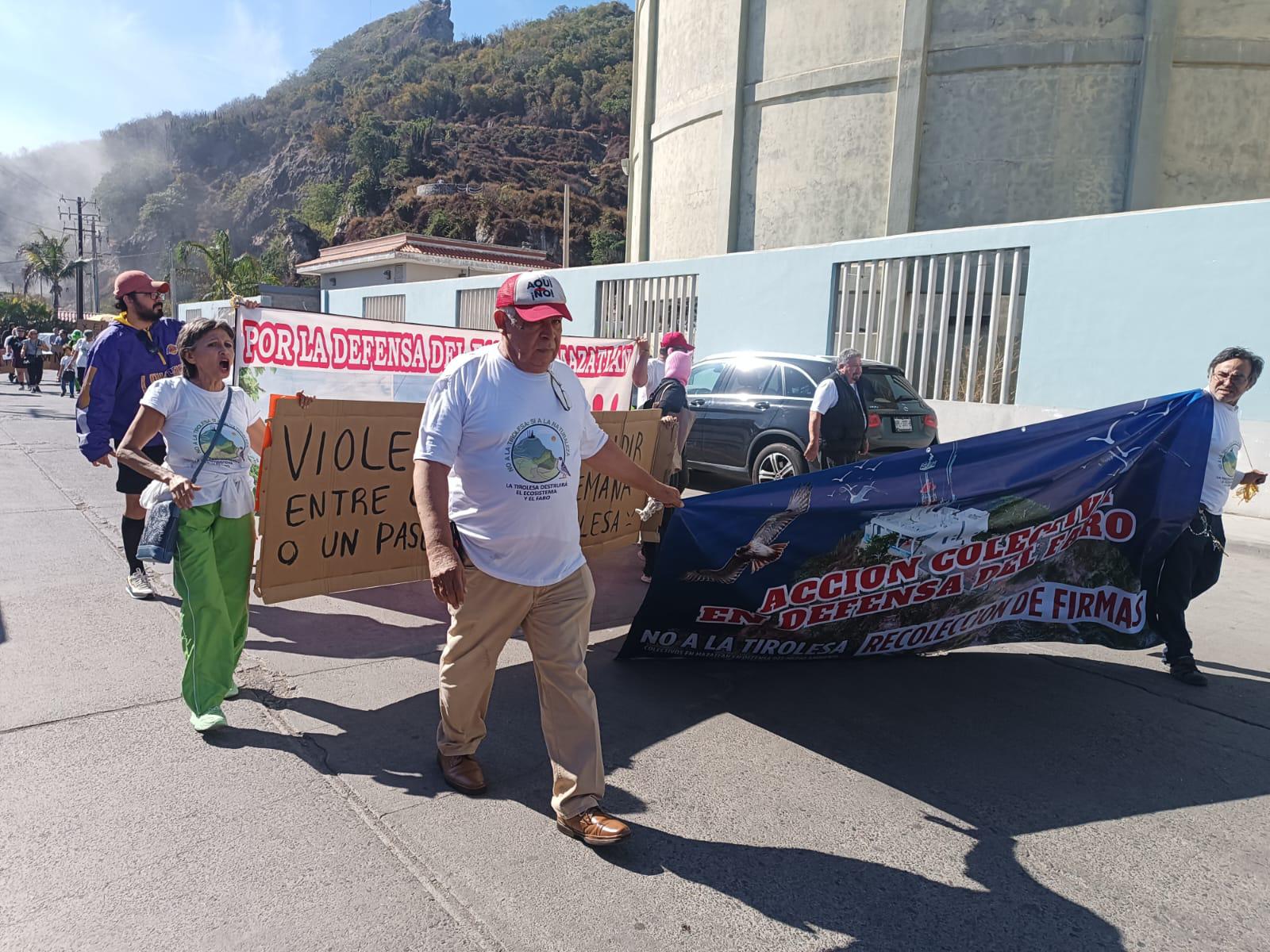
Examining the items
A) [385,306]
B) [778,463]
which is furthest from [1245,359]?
[385,306]

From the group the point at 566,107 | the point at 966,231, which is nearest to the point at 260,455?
the point at 966,231

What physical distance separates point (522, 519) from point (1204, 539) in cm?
377

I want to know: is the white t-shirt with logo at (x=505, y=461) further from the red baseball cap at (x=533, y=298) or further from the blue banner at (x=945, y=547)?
the blue banner at (x=945, y=547)

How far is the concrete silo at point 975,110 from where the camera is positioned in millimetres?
18062

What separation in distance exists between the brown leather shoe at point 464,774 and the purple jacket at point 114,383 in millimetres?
3329

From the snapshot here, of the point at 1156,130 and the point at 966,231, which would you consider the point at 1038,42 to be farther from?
the point at 966,231

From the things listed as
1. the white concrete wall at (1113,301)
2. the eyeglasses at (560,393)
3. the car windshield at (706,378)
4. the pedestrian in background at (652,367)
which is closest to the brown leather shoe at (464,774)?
the eyeglasses at (560,393)

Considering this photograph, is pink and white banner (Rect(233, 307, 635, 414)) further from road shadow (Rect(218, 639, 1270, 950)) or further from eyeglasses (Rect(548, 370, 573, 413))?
eyeglasses (Rect(548, 370, 573, 413))

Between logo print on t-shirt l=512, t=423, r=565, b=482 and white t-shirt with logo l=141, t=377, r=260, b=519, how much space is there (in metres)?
1.67

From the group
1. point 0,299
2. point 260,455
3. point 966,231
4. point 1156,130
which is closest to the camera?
point 260,455

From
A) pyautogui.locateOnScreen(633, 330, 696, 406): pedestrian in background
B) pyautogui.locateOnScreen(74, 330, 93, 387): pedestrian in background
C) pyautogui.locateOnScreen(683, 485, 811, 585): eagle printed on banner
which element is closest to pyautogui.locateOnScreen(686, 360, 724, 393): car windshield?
pyautogui.locateOnScreen(633, 330, 696, 406): pedestrian in background

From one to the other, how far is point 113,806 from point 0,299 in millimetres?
80253

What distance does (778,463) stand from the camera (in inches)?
408

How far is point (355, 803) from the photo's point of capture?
3371mm
